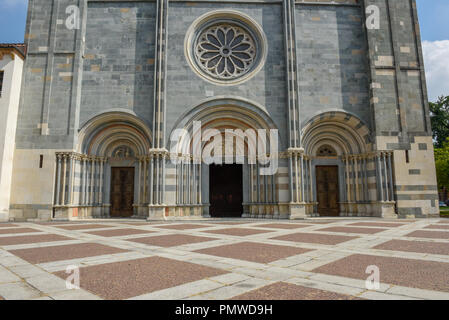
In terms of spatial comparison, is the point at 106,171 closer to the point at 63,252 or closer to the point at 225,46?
the point at 225,46

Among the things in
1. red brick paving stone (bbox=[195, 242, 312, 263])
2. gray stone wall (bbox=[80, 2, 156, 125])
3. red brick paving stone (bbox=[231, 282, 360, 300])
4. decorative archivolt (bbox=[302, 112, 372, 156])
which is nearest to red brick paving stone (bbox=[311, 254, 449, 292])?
red brick paving stone (bbox=[231, 282, 360, 300])

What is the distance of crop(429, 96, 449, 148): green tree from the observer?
32.2 metres

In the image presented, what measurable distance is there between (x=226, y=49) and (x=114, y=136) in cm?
881

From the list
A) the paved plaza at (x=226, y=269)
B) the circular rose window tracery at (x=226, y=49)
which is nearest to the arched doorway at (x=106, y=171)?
the circular rose window tracery at (x=226, y=49)

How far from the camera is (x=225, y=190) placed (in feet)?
61.9

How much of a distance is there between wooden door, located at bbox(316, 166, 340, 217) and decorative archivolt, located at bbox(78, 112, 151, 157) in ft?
34.7

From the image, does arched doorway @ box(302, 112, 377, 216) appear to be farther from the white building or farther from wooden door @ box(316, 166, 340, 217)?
the white building

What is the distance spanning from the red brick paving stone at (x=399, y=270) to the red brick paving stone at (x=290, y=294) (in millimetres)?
914

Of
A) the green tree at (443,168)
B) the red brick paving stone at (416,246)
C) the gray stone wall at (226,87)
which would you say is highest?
the gray stone wall at (226,87)

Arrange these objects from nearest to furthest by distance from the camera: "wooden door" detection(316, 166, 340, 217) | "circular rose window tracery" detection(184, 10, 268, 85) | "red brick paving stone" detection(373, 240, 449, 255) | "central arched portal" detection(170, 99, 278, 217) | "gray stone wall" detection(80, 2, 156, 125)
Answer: "red brick paving stone" detection(373, 240, 449, 255), "central arched portal" detection(170, 99, 278, 217), "gray stone wall" detection(80, 2, 156, 125), "circular rose window tracery" detection(184, 10, 268, 85), "wooden door" detection(316, 166, 340, 217)

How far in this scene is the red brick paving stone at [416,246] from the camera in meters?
5.69

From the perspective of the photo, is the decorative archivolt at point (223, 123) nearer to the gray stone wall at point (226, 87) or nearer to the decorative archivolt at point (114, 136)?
the gray stone wall at point (226, 87)

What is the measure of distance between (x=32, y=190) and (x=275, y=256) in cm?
1472

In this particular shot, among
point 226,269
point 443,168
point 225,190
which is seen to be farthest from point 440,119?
point 226,269
